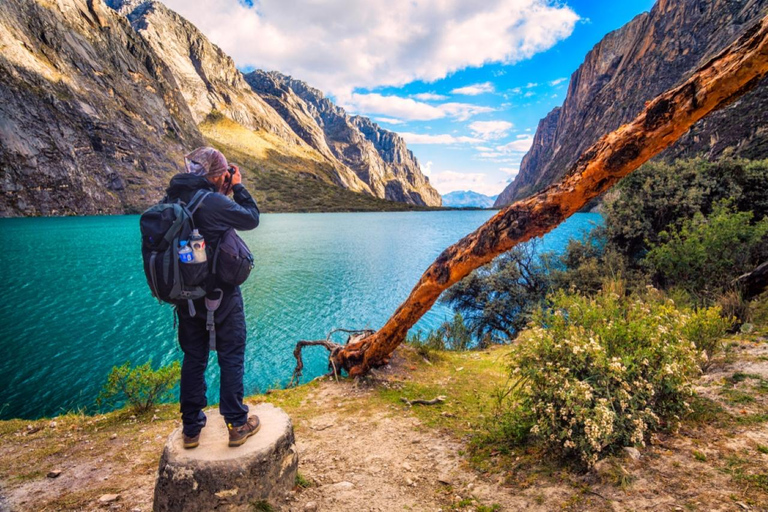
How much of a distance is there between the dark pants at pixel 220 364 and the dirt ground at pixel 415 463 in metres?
1.06

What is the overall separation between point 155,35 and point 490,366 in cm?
26070

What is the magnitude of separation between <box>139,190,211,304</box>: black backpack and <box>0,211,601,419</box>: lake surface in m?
6.43

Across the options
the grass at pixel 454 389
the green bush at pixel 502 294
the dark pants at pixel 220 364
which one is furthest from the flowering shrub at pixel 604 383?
the green bush at pixel 502 294

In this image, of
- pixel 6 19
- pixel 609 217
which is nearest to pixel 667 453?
pixel 609 217

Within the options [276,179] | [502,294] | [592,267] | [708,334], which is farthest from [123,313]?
[276,179]

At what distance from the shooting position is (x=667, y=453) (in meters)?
3.03

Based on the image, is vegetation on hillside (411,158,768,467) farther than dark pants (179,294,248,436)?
No

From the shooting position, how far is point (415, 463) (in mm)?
4219

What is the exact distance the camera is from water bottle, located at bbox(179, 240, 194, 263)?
10.5 feet

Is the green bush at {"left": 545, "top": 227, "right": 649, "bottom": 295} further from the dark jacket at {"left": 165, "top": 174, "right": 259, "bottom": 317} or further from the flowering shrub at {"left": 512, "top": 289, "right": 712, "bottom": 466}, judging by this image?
the dark jacket at {"left": 165, "top": 174, "right": 259, "bottom": 317}

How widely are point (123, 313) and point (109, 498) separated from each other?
62.5 ft

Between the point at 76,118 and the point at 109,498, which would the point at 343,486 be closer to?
the point at 109,498

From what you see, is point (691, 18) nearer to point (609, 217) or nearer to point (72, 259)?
point (609, 217)

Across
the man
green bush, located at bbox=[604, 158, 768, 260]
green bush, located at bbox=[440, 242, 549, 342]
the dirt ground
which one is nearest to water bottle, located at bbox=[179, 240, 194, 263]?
the man
